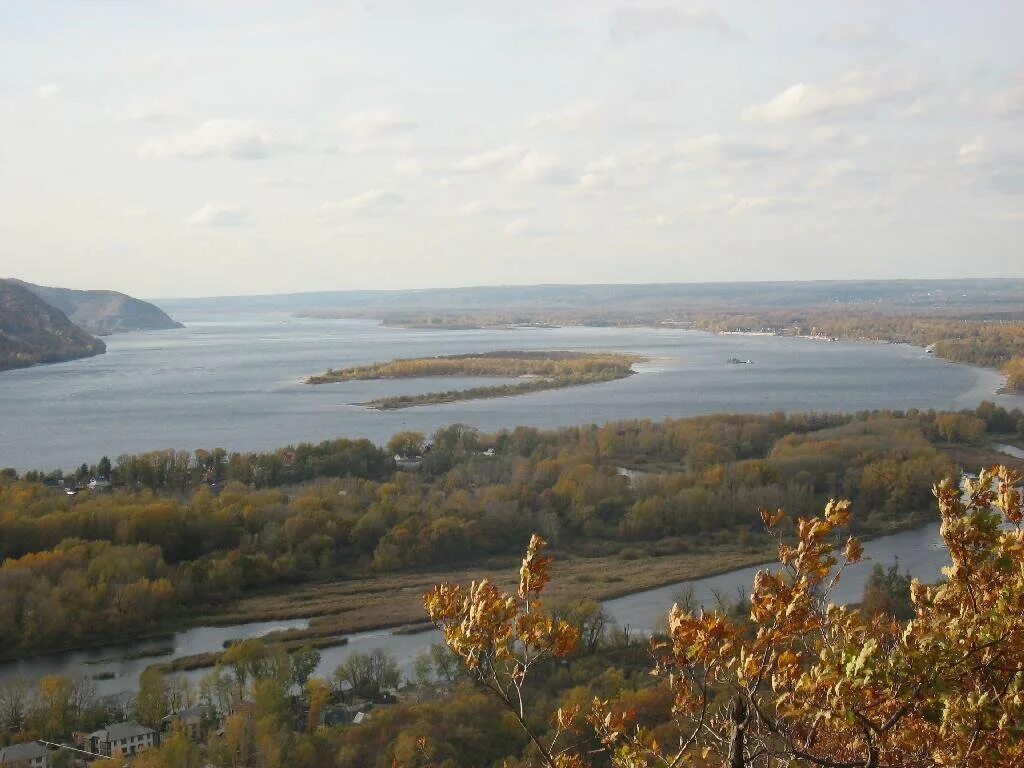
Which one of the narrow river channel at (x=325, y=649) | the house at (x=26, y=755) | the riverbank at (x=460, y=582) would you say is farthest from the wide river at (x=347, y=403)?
the house at (x=26, y=755)

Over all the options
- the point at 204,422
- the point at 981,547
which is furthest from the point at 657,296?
the point at 981,547

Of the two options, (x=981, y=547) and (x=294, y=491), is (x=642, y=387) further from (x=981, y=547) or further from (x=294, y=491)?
(x=981, y=547)

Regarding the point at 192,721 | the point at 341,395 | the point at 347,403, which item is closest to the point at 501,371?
the point at 341,395

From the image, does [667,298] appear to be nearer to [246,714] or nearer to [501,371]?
[501,371]

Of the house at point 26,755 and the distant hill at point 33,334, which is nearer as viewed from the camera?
the house at point 26,755

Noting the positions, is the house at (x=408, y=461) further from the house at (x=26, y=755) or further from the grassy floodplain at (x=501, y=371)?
the house at (x=26, y=755)

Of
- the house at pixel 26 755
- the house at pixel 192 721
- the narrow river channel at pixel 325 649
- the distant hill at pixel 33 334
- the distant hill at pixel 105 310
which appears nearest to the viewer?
the house at pixel 26 755

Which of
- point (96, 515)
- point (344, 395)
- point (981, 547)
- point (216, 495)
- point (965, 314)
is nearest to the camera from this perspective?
point (981, 547)
